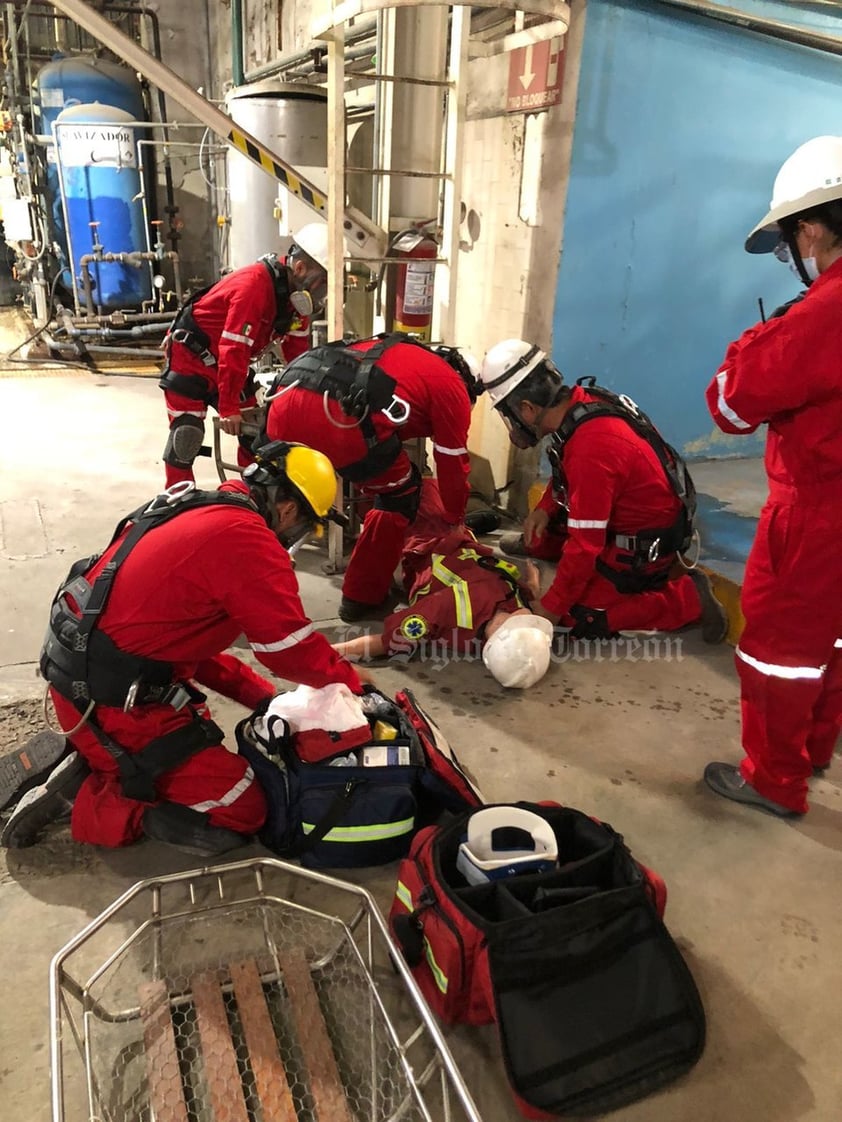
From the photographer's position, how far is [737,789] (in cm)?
276

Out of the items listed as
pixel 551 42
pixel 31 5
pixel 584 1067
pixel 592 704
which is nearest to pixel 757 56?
pixel 551 42

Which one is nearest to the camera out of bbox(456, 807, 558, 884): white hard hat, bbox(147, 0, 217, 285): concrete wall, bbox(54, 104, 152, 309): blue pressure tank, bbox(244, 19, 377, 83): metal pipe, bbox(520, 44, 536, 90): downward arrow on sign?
A: bbox(456, 807, 558, 884): white hard hat

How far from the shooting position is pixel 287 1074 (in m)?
1.85

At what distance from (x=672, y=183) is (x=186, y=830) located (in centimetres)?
426

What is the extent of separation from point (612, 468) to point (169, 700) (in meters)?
1.98

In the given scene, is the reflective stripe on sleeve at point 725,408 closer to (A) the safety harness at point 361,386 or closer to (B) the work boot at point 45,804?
(A) the safety harness at point 361,386

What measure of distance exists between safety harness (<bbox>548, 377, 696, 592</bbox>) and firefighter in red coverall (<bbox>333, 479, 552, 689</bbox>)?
0.47 m

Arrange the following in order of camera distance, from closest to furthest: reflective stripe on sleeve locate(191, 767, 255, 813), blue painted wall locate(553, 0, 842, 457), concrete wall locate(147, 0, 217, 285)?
reflective stripe on sleeve locate(191, 767, 255, 813) → blue painted wall locate(553, 0, 842, 457) → concrete wall locate(147, 0, 217, 285)

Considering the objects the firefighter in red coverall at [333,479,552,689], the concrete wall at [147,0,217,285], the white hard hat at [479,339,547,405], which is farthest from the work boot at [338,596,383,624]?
the concrete wall at [147,0,217,285]

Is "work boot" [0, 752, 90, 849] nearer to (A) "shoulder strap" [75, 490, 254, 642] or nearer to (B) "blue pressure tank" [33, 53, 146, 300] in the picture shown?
(A) "shoulder strap" [75, 490, 254, 642]

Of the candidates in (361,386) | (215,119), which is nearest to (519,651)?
(361,386)

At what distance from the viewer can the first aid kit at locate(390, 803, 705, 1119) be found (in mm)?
1794

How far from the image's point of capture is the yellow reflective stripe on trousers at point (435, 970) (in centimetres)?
191

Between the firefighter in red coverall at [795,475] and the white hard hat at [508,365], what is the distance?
108cm
